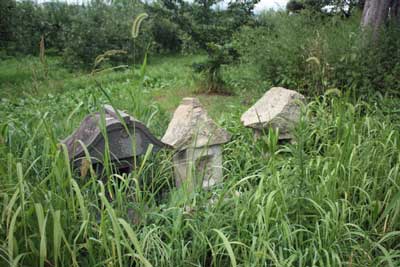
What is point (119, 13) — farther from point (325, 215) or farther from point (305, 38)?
point (325, 215)

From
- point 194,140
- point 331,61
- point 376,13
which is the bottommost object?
point 194,140

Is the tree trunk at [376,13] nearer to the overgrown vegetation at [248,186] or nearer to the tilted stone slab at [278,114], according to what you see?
the overgrown vegetation at [248,186]

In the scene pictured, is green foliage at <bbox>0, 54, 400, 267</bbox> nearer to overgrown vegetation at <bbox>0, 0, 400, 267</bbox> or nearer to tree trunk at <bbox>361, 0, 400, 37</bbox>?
overgrown vegetation at <bbox>0, 0, 400, 267</bbox>

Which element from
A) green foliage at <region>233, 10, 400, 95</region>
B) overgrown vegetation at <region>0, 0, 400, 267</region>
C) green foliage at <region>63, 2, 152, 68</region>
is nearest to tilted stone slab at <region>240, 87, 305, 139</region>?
overgrown vegetation at <region>0, 0, 400, 267</region>

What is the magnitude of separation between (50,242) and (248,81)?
13.2 feet

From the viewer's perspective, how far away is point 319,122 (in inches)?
114

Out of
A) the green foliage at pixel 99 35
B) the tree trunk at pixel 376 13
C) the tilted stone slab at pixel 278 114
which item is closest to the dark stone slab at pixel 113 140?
the tilted stone slab at pixel 278 114

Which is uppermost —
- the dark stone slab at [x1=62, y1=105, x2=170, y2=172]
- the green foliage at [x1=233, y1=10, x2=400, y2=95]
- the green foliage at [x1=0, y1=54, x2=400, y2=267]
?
the green foliage at [x1=233, y1=10, x2=400, y2=95]

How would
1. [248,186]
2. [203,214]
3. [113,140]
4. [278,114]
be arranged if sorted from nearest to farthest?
1. [203,214]
2. [113,140]
3. [248,186]
4. [278,114]

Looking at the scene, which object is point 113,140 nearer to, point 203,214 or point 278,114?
point 203,214

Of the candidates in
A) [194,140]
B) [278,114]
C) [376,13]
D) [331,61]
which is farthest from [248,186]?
[376,13]

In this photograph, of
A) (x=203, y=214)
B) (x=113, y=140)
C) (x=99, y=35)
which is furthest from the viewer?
(x=99, y=35)

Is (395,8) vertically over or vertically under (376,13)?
over

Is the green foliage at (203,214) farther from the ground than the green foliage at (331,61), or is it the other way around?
the green foliage at (331,61)
